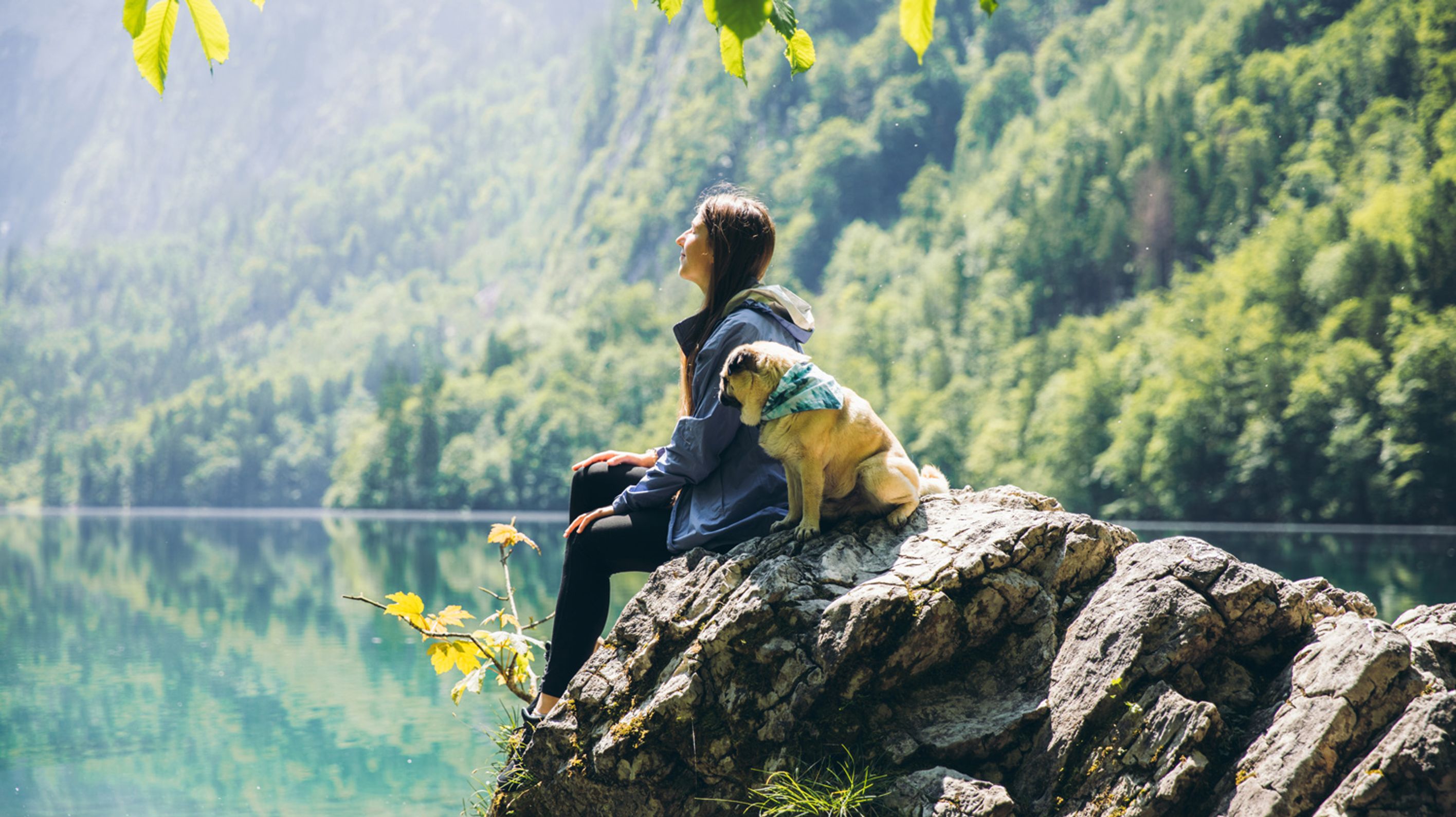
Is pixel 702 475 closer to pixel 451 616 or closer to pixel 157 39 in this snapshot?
pixel 451 616

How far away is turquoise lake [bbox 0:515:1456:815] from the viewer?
9.95m

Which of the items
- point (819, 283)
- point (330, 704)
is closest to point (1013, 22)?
point (819, 283)

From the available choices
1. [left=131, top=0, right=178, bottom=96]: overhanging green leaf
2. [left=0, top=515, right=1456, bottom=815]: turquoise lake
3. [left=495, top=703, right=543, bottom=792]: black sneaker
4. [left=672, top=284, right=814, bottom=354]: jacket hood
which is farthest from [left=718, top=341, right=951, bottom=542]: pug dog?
[left=0, top=515, right=1456, bottom=815]: turquoise lake

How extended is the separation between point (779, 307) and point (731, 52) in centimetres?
237

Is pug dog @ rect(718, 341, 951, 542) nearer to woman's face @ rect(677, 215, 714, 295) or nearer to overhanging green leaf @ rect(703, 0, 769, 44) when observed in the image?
woman's face @ rect(677, 215, 714, 295)

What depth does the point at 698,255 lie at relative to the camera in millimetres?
5055

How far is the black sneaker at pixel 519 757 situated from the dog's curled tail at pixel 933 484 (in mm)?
2075

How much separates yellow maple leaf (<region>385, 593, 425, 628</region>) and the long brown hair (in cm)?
174

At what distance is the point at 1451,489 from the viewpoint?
128 feet

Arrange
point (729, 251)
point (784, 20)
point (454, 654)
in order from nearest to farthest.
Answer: point (784, 20), point (729, 251), point (454, 654)

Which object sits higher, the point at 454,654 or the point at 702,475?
the point at 702,475

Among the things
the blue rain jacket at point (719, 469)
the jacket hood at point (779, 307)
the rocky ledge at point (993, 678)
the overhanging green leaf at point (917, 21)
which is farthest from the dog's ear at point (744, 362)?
the overhanging green leaf at point (917, 21)

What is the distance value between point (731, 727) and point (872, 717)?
0.56m

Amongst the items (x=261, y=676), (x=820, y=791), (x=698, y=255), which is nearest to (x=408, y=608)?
(x=698, y=255)
